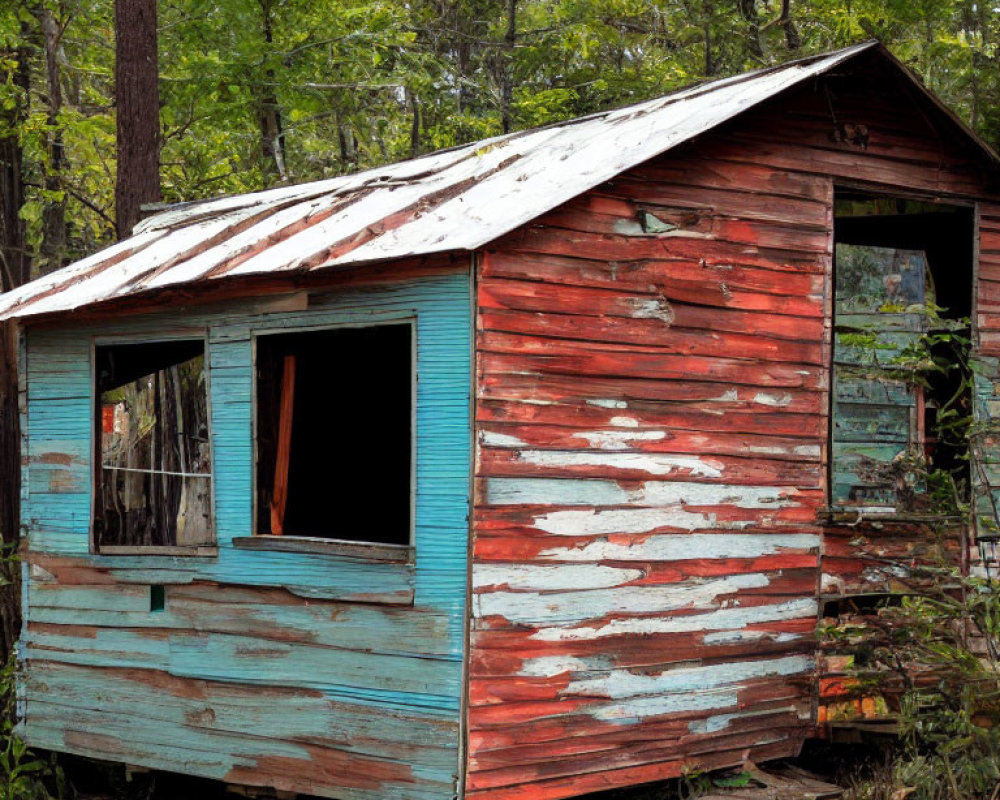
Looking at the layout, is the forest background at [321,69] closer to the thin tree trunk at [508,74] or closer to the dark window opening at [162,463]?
the thin tree trunk at [508,74]

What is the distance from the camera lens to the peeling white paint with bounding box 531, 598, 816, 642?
6883 mm

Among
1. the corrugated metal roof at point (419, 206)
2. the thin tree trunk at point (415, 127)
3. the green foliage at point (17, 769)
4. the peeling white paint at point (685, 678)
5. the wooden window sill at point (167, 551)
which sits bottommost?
the green foliage at point (17, 769)

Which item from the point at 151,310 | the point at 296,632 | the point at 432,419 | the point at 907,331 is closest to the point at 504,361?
the point at 432,419

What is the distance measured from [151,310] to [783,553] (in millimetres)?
4281

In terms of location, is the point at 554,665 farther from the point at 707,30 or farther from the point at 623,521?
the point at 707,30

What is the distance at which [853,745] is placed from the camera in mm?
8258

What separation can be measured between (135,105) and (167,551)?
6.35 metres

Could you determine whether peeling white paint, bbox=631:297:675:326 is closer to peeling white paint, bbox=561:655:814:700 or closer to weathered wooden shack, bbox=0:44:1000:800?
weathered wooden shack, bbox=0:44:1000:800

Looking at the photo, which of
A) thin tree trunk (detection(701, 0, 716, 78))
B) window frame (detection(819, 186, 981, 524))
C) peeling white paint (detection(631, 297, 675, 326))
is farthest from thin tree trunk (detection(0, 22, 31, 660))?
thin tree trunk (detection(701, 0, 716, 78))

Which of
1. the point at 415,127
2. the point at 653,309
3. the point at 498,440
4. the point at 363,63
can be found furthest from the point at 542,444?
the point at 363,63

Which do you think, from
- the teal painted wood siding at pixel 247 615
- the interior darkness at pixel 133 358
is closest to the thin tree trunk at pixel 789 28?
the interior darkness at pixel 133 358

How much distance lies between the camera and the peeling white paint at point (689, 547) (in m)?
6.94

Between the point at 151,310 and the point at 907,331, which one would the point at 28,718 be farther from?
the point at 907,331

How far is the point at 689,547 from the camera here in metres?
7.35
